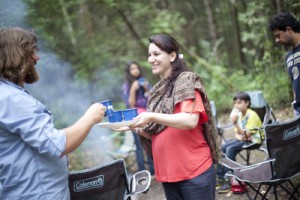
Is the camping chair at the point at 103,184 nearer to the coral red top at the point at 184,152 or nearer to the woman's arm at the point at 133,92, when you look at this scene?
the coral red top at the point at 184,152

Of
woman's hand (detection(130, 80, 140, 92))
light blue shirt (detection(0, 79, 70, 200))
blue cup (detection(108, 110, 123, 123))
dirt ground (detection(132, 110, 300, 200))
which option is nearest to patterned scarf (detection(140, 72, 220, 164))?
blue cup (detection(108, 110, 123, 123))

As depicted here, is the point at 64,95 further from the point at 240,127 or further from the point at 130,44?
the point at 240,127

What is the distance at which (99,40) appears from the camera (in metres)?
11.0

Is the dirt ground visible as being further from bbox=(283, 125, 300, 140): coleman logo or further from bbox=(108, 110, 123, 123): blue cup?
bbox=(108, 110, 123, 123): blue cup

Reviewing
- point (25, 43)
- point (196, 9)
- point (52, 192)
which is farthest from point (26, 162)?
point (196, 9)

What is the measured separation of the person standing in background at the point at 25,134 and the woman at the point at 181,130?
21.2 inches

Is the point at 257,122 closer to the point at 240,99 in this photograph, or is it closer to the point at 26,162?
the point at 240,99

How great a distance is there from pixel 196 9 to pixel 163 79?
1468cm

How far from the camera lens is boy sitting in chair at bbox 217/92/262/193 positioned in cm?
445

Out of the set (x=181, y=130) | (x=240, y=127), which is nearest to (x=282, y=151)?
(x=181, y=130)

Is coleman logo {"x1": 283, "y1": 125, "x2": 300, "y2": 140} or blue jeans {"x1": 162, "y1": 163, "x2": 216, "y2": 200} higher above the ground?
coleman logo {"x1": 283, "y1": 125, "x2": 300, "y2": 140}

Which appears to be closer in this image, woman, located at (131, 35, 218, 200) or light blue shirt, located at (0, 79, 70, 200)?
light blue shirt, located at (0, 79, 70, 200)

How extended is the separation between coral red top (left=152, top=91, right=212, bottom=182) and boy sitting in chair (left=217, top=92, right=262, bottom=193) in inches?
92.9

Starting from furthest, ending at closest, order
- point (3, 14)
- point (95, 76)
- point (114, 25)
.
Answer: point (114, 25) < point (95, 76) < point (3, 14)
